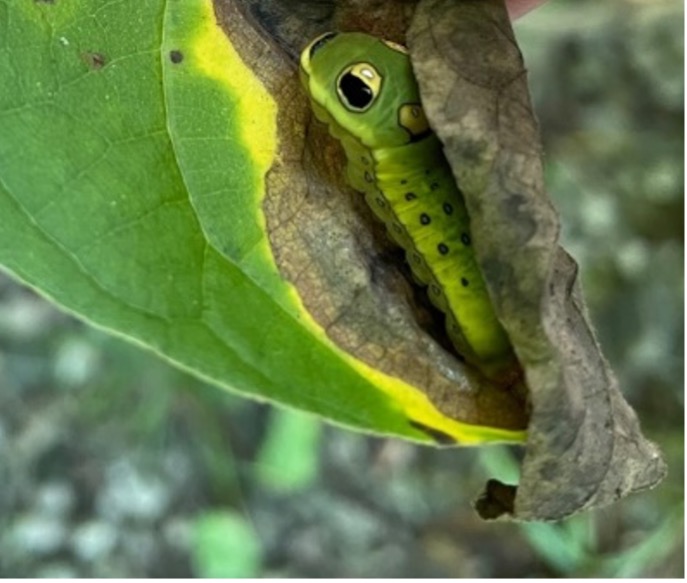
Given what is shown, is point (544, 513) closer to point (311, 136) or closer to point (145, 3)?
point (311, 136)

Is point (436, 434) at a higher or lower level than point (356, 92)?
lower

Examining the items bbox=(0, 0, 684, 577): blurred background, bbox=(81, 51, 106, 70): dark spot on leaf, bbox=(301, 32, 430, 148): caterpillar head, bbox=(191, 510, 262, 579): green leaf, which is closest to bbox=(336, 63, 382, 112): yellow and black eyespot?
bbox=(301, 32, 430, 148): caterpillar head

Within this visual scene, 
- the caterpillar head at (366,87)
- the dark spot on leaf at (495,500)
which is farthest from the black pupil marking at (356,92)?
the dark spot on leaf at (495,500)

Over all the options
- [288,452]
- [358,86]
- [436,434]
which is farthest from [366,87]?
[288,452]

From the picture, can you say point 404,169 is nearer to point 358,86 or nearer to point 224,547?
point 358,86

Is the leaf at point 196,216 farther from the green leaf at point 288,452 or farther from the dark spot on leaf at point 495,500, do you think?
the green leaf at point 288,452

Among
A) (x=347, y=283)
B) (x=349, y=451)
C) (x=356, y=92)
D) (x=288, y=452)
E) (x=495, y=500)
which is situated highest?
(x=356, y=92)

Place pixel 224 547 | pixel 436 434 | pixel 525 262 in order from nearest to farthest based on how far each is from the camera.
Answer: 1. pixel 525 262
2. pixel 436 434
3. pixel 224 547

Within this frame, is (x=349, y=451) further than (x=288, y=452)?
Yes

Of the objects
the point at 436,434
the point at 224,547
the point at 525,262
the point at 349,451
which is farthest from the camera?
the point at 349,451
